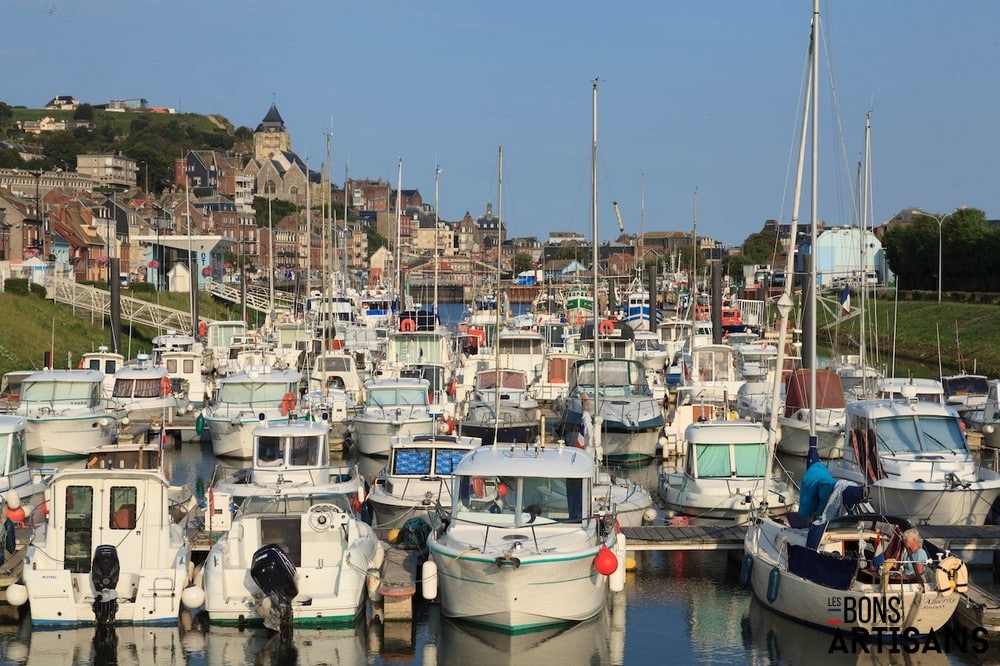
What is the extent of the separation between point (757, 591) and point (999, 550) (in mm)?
4582

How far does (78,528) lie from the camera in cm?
2048

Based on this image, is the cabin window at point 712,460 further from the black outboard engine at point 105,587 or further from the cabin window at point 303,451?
the black outboard engine at point 105,587

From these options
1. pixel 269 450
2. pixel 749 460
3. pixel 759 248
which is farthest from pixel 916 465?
pixel 759 248

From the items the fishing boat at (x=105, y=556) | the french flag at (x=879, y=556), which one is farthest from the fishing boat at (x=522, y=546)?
the fishing boat at (x=105, y=556)

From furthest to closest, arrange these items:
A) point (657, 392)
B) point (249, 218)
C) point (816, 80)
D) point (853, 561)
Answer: point (249, 218), point (657, 392), point (816, 80), point (853, 561)

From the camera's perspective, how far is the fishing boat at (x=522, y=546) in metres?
19.2

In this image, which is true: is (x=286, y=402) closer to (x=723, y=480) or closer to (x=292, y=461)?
(x=292, y=461)

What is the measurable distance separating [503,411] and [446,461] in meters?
13.5

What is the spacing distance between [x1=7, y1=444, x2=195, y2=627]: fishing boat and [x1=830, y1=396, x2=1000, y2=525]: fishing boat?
1235 cm

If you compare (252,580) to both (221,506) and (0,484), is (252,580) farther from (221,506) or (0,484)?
(0,484)

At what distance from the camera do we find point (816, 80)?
27.1 meters

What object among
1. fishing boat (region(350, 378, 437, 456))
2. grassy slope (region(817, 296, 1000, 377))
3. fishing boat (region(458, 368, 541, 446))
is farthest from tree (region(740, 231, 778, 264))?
fishing boat (region(350, 378, 437, 456))

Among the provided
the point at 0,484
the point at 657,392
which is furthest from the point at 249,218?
the point at 0,484

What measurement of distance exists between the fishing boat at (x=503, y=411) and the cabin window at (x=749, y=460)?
7751 mm
